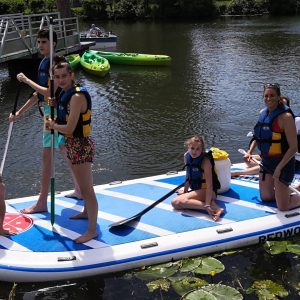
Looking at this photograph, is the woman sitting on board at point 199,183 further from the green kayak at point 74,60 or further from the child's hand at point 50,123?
the green kayak at point 74,60

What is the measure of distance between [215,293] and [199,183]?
160 centimetres

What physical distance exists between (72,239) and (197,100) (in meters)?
10.3

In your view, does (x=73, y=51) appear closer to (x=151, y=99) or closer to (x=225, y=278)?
(x=151, y=99)

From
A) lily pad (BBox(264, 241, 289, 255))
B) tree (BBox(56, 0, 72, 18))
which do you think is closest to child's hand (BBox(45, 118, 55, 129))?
lily pad (BBox(264, 241, 289, 255))

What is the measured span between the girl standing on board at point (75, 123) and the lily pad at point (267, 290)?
1.94 metres

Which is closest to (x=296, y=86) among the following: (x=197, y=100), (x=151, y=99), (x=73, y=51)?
(x=197, y=100)

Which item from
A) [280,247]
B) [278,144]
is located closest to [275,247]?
[280,247]

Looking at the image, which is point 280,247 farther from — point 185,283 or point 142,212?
point 142,212

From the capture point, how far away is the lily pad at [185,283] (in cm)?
506

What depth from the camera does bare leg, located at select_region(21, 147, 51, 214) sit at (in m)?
5.87

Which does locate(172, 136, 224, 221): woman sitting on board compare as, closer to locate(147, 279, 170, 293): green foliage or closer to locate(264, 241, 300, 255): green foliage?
locate(264, 241, 300, 255): green foliage

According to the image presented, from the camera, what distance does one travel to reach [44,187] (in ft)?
19.6

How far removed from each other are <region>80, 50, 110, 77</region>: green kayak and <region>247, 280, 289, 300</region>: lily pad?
48.9 ft

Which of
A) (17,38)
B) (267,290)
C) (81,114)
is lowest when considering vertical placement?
(267,290)
